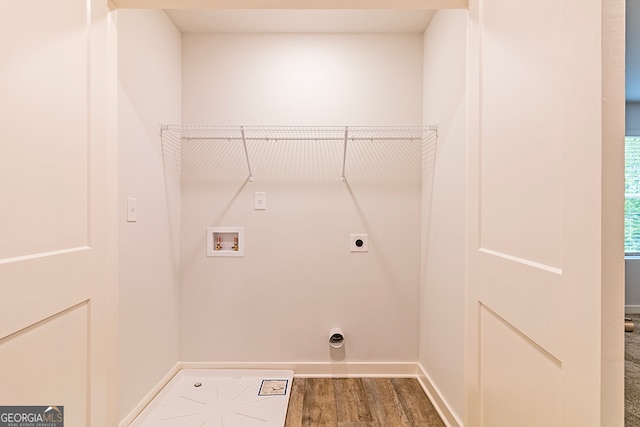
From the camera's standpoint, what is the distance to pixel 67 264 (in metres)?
0.83

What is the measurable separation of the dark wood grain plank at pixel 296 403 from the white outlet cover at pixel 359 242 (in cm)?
103

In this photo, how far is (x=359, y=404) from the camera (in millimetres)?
1855

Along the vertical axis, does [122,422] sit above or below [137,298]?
below

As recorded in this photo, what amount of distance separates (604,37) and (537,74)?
0.18 metres

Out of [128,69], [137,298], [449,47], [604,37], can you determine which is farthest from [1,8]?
[449,47]

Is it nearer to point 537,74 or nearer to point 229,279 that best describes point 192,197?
point 229,279

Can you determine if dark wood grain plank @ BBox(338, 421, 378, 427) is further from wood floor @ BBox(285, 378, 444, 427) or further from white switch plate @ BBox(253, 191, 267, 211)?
white switch plate @ BBox(253, 191, 267, 211)

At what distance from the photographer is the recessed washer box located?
7.22 feet

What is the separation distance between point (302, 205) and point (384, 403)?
4.67ft

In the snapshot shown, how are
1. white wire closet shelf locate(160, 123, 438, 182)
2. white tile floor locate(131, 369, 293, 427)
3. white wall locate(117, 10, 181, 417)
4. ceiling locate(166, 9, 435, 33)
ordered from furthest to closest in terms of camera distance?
white wire closet shelf locate(160, 123, 438, 182), ceiling locate(166, 9, 435, 33), white tile floor locate(131, 369, 293, 427), white wall locate(117, 10, 181, 417)

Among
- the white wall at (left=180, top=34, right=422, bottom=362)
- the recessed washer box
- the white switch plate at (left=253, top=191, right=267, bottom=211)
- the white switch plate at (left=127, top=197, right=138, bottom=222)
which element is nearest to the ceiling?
the white wall at (left=180, top=34, right=422, bottom=362)

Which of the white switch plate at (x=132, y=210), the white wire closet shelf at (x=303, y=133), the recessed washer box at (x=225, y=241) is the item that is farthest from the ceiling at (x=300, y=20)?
the recessed washer box at (x=225, y=241)

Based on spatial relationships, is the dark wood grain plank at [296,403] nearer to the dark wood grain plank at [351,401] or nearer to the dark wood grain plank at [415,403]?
the dark wood grain plank at [351,401]

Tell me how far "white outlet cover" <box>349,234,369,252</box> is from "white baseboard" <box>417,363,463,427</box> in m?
0.96
